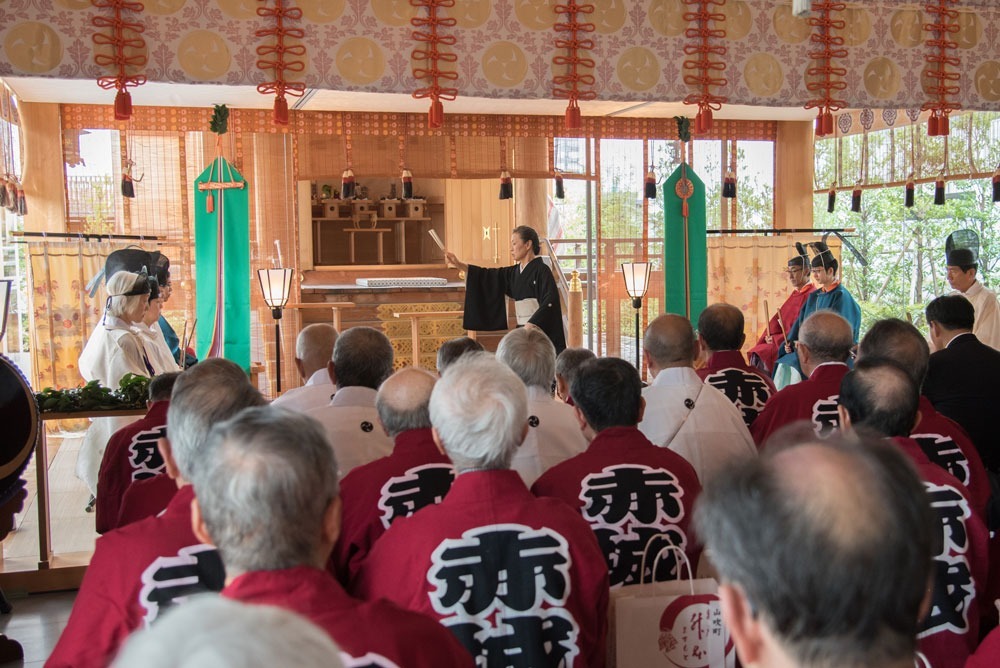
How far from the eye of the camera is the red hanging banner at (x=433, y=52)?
467 centimetres

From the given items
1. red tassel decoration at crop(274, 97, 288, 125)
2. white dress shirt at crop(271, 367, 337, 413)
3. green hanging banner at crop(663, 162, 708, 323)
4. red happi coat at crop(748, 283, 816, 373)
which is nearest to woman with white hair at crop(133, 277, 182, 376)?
red tassel decoration at crop(274, 97, 288, 125)

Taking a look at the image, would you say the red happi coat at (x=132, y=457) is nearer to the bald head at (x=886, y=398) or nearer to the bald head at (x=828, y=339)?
the bald head at (x=886, y=398)

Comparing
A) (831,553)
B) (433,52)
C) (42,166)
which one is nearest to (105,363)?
(433,52)

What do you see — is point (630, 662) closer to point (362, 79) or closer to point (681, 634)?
point (681, 634)

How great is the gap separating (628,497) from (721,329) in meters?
2.03

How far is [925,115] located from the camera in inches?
333

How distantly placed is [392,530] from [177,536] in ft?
1.31

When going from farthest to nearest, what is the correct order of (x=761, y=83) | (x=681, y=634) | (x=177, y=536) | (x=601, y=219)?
1. (x=601, y=219)
2. (x=761, y=83)
3. (x=681, y=634)
4. (x=177, y=536)

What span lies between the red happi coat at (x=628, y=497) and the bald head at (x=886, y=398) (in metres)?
0.47

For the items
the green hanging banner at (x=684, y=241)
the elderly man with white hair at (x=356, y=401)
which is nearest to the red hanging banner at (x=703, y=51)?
the green hanging banner at (x=684, y=241)

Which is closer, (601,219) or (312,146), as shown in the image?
(312,146)

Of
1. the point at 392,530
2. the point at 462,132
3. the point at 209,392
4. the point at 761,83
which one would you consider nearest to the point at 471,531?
the point at 392,530

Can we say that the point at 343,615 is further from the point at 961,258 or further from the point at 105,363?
the point at 961,258

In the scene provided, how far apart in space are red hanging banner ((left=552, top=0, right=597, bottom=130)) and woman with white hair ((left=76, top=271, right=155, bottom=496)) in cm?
249
